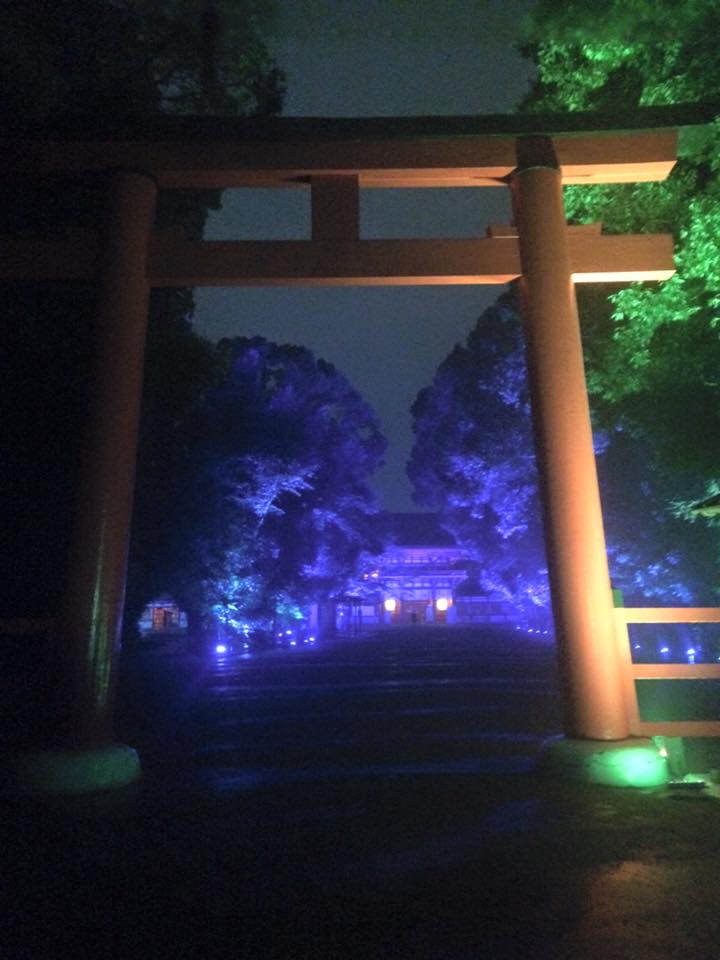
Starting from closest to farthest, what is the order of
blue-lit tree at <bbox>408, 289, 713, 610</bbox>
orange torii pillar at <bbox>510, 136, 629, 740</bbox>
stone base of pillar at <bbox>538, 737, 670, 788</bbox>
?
stone base of pillar at <bbox>538, 737, 670, 788</bbox>, orange torii pillar at <bbox>510, 136, 629, 740</bbox>, blue-lit tree at <bbox>408, 289, 713, 610</bbox>

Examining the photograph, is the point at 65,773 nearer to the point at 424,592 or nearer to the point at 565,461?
the point at 565,461

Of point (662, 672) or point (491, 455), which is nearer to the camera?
point (662, 672)

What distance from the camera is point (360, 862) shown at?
432cm

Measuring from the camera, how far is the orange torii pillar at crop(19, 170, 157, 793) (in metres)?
6.16

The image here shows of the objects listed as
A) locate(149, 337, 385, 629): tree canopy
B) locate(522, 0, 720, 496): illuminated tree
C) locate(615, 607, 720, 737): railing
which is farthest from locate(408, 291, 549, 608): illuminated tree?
locate(615, 607, 720, 737): railing

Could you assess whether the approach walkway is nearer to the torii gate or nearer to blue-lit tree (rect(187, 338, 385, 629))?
the torii gate

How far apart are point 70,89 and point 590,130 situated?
665 cm

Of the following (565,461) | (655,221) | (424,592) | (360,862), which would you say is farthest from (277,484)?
(424,592)

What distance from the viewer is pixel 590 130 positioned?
7246mm

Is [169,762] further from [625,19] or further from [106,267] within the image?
[625,19]

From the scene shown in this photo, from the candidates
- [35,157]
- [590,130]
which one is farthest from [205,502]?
[590,130]

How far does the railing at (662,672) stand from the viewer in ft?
21.1

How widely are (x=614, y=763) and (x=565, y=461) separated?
104 inches

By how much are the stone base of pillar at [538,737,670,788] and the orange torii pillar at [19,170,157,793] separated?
381 cm
